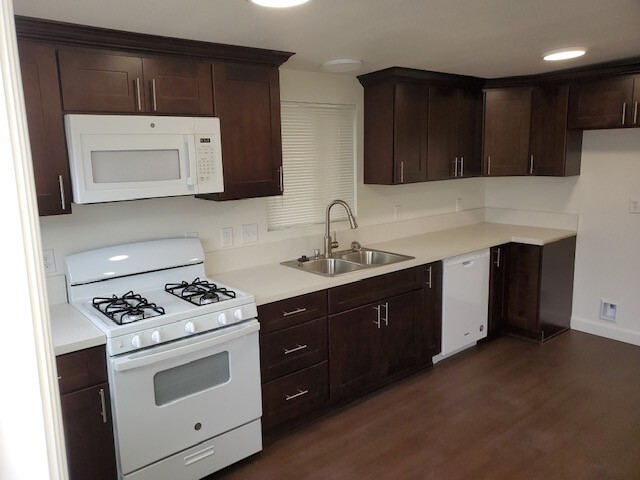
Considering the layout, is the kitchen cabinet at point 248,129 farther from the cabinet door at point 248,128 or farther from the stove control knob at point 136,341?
the stove control knob at point 136,341

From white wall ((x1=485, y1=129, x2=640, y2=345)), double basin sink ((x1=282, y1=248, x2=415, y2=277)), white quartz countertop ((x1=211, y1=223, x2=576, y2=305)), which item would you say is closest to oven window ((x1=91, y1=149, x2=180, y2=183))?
white quartz countertop ((x1=211, y1=223, x2=576, y2=305))

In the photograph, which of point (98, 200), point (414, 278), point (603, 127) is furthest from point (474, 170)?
point (98, 200)

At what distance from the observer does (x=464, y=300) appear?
11.9 ft

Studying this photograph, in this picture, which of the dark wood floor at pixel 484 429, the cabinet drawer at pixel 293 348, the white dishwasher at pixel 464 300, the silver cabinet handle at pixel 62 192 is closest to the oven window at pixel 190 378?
the cabinet drawer at pixel 293 348

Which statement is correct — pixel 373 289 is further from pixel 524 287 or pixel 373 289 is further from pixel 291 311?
pixel 524 287

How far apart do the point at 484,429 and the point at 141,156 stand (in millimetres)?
2341

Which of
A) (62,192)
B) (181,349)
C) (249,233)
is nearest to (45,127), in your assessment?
(62,192)

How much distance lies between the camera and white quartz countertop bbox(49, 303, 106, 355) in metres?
1.93

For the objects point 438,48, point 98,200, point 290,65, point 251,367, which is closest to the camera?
point 98,200

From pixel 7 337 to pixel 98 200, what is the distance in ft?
5.13

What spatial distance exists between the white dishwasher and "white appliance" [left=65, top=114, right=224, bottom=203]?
182 cm

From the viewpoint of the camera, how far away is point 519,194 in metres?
4.52

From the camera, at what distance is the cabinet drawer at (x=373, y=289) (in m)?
2.86

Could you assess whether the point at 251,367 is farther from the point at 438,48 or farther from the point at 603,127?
the point at 603,127
